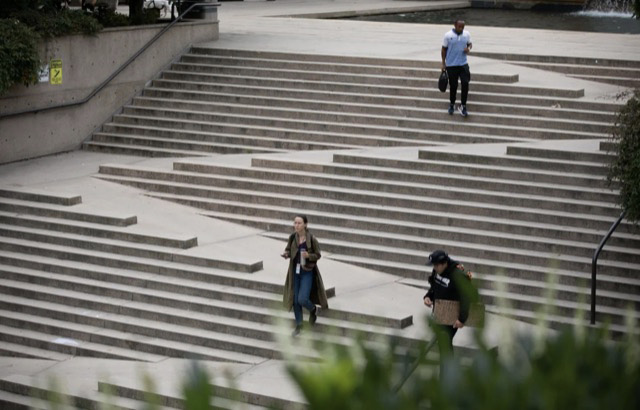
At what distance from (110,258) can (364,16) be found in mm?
21015

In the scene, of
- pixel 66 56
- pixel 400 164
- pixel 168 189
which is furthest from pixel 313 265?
pixel 66 56

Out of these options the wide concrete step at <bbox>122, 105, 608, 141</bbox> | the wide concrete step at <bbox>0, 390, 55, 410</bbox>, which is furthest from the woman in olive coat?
the wide concrete step at <bbox>122, 105, 608, 141</bbox>

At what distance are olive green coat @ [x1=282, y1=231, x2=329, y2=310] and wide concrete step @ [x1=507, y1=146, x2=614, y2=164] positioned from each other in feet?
16.1

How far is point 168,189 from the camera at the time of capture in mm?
18719

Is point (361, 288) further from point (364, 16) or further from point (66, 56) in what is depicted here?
point (364, 16)

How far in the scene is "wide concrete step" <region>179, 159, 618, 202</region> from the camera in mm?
15953

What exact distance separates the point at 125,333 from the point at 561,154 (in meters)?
6.66

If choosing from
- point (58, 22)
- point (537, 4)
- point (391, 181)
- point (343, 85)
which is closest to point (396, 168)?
point (391, 181)

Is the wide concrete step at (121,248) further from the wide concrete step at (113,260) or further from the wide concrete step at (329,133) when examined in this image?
the wide concrete step at (329,133)

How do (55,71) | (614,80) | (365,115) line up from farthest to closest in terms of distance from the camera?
(55,71), (614,80), (365,115)

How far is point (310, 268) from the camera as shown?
13.0 m

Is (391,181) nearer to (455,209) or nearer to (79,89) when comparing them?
(455,209)

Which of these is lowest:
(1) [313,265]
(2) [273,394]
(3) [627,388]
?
(2) [273,394]

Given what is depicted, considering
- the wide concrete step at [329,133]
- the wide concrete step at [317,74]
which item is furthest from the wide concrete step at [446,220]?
the wide concrete step at [317,74]
